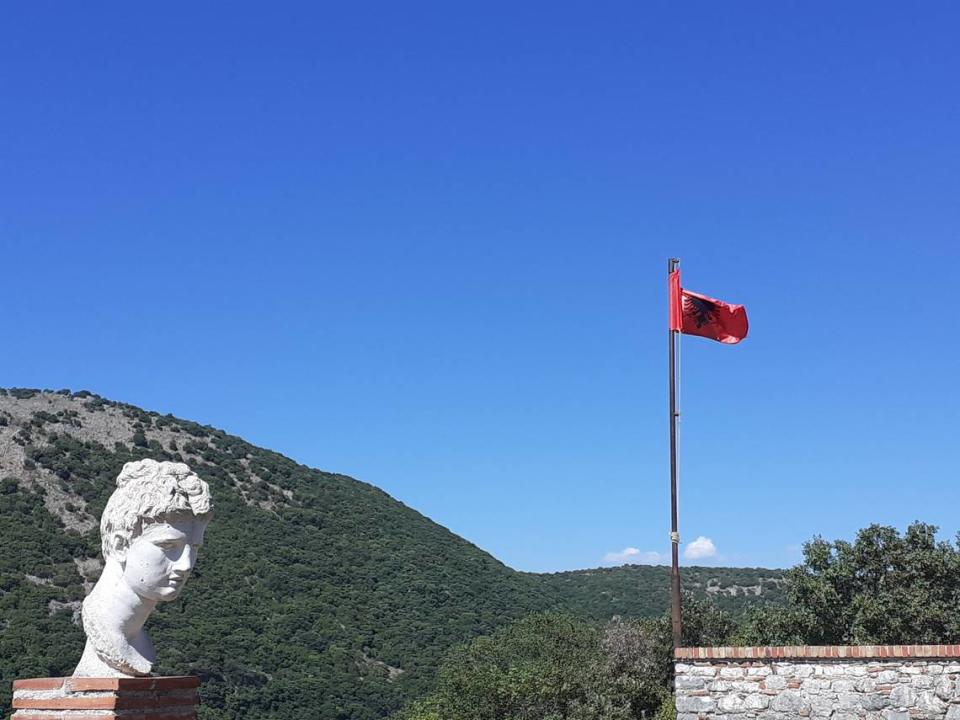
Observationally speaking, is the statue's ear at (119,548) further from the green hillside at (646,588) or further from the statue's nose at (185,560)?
the green hillside at (646,588)

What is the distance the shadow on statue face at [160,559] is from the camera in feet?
17.9

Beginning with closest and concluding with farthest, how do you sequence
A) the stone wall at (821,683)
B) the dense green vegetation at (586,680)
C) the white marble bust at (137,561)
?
the white marble bust at (137,561) < the stone wall at (821,683) < the dense green vegetation at (586,680)

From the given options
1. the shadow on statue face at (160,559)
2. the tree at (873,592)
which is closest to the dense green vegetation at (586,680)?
the tree at (873,592)

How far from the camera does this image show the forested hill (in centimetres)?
3066

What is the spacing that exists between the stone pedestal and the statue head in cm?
43

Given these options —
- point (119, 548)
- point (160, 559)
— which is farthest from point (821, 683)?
point (119, 548)

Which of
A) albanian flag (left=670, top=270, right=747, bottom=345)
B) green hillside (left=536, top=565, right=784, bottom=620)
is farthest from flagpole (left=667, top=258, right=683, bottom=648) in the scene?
green hillside (left=536, top=565, right=784, bottom=620)

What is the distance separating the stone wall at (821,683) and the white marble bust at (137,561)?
8059 mm

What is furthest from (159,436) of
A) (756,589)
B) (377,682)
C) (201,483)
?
(201,483)

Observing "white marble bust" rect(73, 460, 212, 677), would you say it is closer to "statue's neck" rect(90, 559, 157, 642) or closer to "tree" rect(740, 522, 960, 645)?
"statue's neck" rect(90, 559, 157, 642)

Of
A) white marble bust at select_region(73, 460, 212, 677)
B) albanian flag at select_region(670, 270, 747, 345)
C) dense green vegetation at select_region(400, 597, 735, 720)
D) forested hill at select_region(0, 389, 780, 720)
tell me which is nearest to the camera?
white marble bust at select_region(73, 460, 212, 677)

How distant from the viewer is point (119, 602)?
5.44m

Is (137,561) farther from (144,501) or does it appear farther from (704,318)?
(704,318)

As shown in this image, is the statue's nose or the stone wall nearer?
the statue's nose
